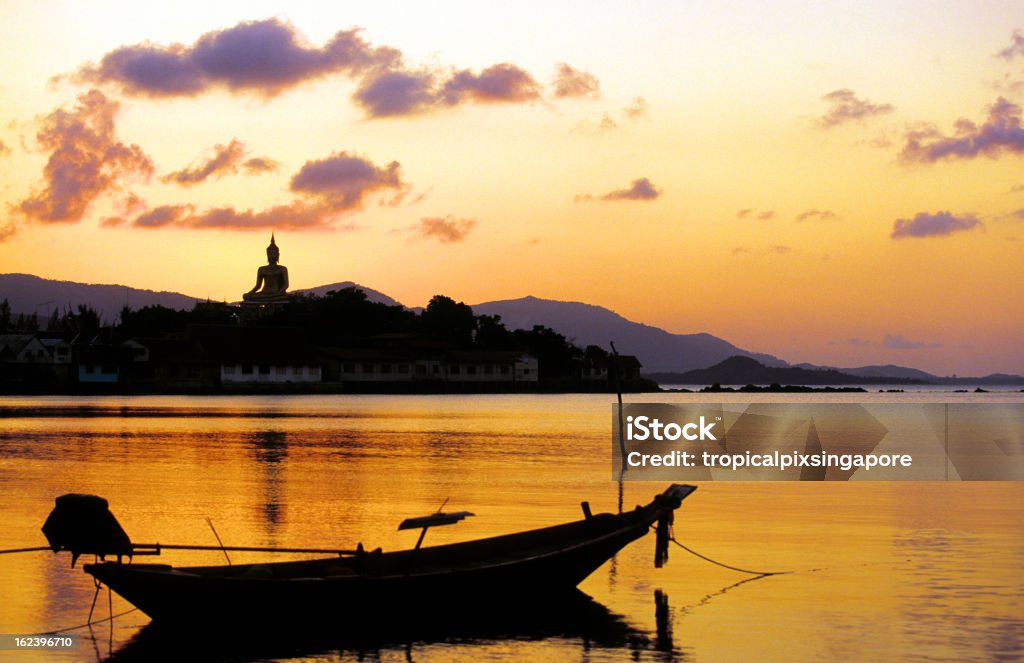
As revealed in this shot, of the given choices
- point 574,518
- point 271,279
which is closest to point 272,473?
point 574,518

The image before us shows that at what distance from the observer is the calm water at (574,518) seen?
46.6ft

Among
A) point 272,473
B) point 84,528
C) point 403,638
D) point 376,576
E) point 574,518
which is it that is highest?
point 84,528

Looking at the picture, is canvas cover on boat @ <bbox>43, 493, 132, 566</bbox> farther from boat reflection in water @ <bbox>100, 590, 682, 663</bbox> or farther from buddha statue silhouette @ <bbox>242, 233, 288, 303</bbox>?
buddha statue silhouette @ <bbox>242, 233, 288, 303</bbox>

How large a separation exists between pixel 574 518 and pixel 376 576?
1155 cm

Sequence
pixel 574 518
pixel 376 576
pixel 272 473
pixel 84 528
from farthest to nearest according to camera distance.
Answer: pixel 272 473, pixel 574 518, pixel 376 576, pixel 84 528

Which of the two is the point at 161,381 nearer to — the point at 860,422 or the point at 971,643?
the point at 860,422

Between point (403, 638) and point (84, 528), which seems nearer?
point (84, 528)

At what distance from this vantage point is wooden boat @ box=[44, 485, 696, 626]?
13.7 meters

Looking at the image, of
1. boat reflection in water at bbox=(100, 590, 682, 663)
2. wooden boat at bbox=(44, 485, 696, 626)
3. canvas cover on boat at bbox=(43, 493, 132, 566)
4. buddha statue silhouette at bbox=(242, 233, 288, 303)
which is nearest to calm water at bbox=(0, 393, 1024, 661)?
boat reflection in water at bbox=(100, 590, 682, 663)

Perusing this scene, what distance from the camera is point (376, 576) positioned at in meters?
14.4

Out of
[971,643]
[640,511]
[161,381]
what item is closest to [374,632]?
[640,511]

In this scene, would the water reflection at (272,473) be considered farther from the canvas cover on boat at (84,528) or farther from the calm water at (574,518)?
the canvas cover on boat at (84,528)

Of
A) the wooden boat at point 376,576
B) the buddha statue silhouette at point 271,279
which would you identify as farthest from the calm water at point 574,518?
the buddha statue silhouette at point 271,279

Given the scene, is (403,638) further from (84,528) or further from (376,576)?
(84,528)
